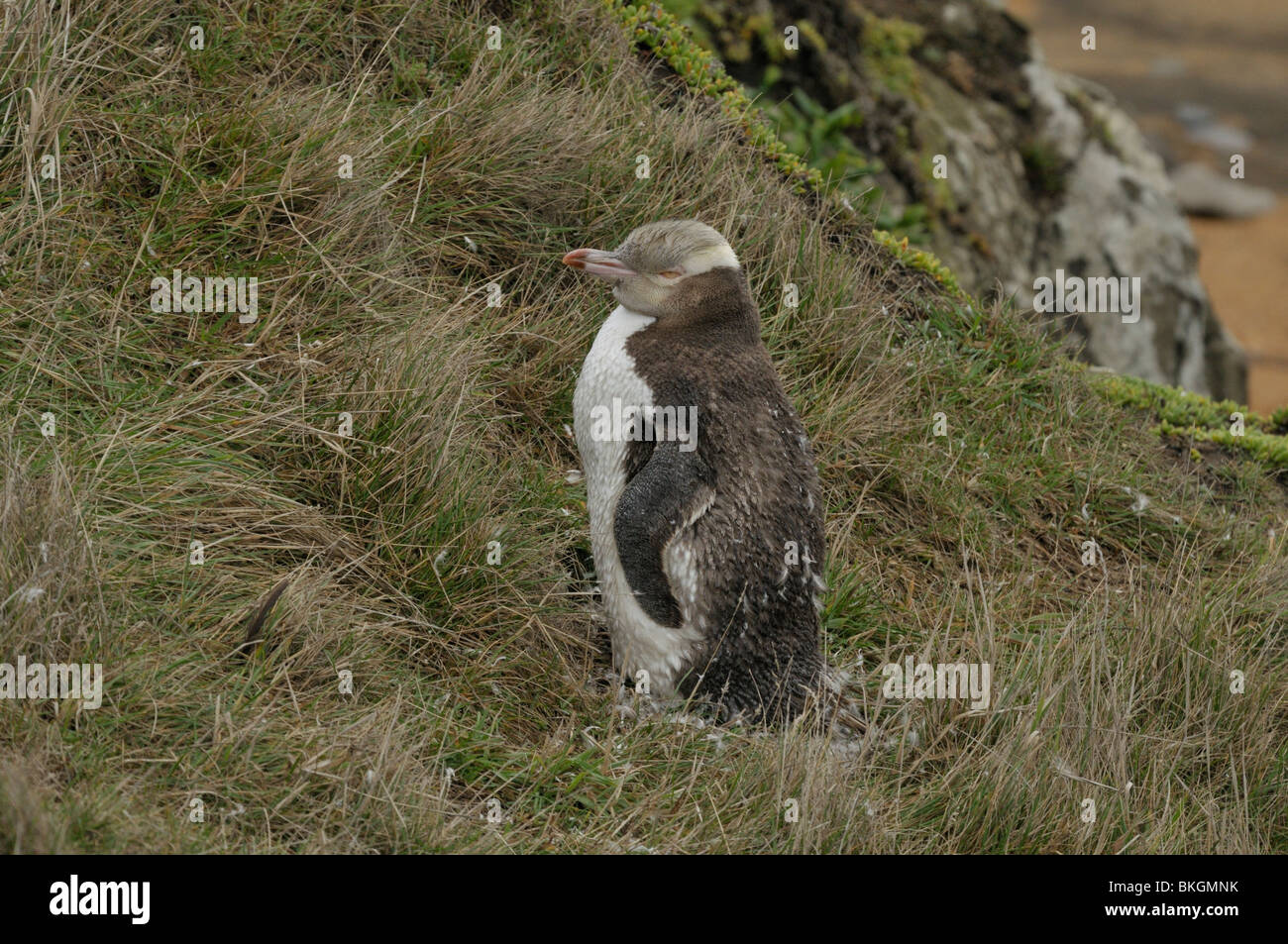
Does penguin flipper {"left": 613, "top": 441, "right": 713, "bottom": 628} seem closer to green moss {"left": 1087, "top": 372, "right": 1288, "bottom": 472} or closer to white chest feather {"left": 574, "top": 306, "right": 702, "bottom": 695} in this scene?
white chest feather {"left": 574, "top": 306, "right": 702, "bottom": 695}

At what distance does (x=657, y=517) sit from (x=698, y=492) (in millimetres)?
207

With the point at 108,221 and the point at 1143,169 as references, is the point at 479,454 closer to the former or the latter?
the point at 108,221

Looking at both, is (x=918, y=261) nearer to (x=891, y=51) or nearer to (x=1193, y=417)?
(x=1193, y=417)

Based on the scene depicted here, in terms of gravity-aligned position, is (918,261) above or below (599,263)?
above

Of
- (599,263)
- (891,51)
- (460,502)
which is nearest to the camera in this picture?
(460,502)

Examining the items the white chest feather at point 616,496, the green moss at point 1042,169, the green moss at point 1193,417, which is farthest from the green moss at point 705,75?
the green moss at point 1042,169

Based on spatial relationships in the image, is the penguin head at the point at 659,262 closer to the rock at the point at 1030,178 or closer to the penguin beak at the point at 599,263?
the penguin beak at the point at 599,263

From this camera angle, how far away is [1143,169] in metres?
13.8

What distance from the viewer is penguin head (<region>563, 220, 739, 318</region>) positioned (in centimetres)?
550

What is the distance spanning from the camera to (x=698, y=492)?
5180mm

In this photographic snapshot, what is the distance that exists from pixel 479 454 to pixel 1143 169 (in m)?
10.6

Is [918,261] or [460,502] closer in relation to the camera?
[460,502]

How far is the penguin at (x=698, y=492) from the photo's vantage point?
5.16m

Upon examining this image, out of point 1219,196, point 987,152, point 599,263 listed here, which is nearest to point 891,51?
point 987,152
